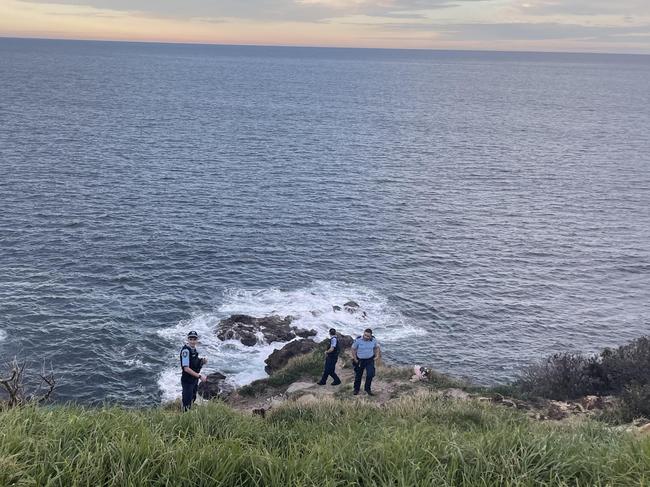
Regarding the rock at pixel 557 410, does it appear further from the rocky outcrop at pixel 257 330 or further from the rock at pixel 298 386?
the rocky outcrop at pixel 257 330

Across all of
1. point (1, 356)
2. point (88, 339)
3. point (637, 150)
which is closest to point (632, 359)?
point (88, 339)

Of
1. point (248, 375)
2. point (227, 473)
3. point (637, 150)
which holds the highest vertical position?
point (227, 473)

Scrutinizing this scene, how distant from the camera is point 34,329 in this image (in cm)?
2994

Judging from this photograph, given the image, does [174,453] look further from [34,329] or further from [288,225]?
[288,225]

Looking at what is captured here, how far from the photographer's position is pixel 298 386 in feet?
66.1

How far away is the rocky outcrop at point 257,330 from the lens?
1213 inches

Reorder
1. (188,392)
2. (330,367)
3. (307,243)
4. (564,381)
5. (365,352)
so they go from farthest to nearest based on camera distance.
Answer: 1. (307,243)
2. (330,367)
3. (564,381)
4. (365,352)
5. (188,392)

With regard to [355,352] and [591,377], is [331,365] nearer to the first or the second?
[355,352]

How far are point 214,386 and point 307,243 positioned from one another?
19.7 meters

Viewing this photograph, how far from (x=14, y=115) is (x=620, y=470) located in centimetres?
9985

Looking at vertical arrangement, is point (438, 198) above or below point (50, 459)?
below

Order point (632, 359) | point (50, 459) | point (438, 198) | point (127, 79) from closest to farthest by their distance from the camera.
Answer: point (50, 459) → point (632, 359) → point (438, 198) → point (127, 79)

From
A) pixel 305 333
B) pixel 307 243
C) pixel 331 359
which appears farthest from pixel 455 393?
pixel 307 243

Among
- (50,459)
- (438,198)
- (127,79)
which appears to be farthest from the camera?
(127,79)
